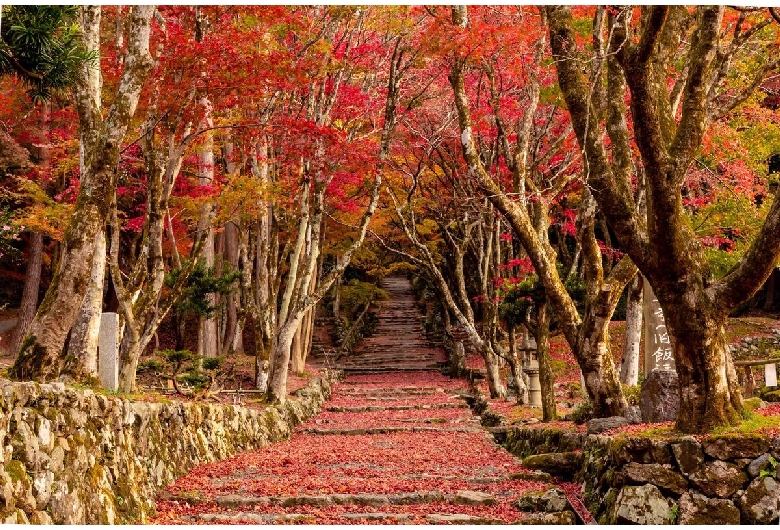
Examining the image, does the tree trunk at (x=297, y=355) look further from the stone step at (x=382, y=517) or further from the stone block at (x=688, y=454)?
the stone block at (x=688, y=454)

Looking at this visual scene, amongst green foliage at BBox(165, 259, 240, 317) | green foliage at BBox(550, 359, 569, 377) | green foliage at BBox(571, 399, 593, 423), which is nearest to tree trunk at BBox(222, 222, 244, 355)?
green foliage at BBox(165, 259, 240, 317)

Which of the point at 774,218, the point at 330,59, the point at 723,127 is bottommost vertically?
the point at 774,218

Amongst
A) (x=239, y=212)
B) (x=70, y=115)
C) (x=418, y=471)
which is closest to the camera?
(x=418, y=471)

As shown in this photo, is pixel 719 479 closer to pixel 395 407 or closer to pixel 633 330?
pixel 633 330

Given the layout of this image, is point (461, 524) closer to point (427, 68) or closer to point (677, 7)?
point (677, 7)

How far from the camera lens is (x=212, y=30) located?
12.8 meters

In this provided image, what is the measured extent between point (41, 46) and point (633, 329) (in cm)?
1172

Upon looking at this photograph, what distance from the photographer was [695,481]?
6.73m

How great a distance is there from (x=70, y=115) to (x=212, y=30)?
28.4ft

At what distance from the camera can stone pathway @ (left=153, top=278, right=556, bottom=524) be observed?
741cm

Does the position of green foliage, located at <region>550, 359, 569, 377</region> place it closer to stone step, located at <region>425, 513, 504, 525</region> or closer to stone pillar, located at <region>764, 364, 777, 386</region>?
stone pillar, located at <region>764, 364, 777, 386</region>

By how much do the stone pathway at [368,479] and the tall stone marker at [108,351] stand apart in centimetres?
170

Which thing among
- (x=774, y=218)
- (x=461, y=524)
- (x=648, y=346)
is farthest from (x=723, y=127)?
(x=461, y=524)

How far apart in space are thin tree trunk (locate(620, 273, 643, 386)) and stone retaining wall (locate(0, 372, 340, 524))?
28.1ft
